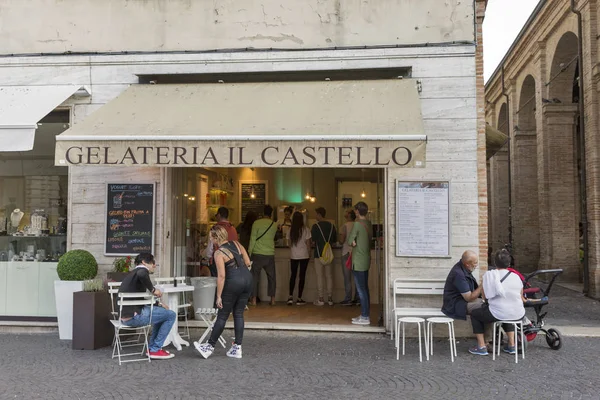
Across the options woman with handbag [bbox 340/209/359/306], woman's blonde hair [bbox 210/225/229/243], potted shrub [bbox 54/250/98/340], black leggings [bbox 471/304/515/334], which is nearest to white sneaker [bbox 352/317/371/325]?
woman with handbag [bbox 340/209/359/306]

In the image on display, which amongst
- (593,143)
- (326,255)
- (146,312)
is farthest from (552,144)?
(146,312)

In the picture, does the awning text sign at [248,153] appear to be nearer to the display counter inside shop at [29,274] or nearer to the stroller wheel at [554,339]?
the display counter inside shop at [29,274]

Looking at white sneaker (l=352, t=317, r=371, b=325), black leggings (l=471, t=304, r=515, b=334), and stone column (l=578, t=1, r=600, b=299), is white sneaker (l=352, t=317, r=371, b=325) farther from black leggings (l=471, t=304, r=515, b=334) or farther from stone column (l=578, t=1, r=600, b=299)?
stone column (l=578, t=1, r=600, b=299)

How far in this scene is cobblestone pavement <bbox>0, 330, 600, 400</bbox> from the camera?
5.04 m

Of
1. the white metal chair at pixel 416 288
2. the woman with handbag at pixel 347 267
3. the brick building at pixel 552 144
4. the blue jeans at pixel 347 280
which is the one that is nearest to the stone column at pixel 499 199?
the brick building at pixel 552 144

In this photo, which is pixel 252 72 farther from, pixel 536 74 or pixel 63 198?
pixel 536 74

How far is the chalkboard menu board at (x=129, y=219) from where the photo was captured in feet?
25.5

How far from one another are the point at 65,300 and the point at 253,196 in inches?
245

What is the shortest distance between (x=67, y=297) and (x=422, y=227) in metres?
4.68

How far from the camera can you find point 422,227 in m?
7.29

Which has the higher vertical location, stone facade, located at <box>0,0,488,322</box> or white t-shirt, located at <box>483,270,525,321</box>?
stone facade, located at <box>0,0,488,322</box>

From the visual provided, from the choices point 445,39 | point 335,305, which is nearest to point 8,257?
point 335,305

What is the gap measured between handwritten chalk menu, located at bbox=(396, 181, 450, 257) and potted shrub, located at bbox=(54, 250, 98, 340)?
4.11 meters

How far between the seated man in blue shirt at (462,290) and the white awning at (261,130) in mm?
1416
